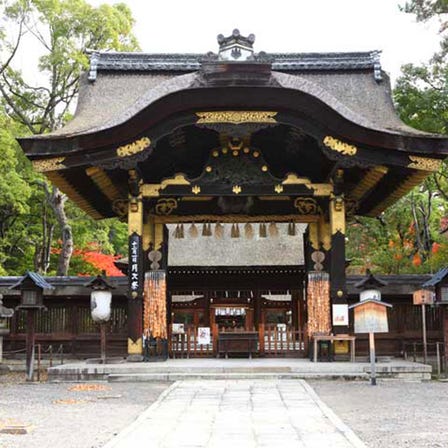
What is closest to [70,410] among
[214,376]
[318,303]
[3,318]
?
[214,376]

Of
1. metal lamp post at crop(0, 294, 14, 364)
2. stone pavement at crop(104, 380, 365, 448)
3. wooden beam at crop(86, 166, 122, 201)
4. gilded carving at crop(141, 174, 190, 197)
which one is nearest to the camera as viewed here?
stone pavement at crop(104, 380, 365, 448)

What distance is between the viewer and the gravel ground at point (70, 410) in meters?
6.04

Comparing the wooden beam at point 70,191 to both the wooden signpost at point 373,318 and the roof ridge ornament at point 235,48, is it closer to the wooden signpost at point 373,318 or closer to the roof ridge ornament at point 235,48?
the roof ridge ornament at point 235,48

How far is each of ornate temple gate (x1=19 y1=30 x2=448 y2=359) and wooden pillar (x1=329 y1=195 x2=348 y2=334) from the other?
2cm

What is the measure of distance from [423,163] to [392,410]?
20.3 ft

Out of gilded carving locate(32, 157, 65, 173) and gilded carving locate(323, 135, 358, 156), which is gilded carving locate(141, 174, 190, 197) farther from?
gilded carving locate(323, 135, 358, 156)

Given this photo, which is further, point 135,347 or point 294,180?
point 294,180

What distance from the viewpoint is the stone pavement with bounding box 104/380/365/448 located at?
18.4 ft

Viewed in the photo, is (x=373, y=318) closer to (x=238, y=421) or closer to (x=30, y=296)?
(x=238, y=421)

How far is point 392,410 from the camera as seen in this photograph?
25.7ft

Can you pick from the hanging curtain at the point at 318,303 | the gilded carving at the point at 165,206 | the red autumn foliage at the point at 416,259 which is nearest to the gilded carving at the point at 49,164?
the gilded carving at the point at 165,206

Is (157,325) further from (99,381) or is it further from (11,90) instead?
(11,90)

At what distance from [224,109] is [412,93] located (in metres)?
6.36

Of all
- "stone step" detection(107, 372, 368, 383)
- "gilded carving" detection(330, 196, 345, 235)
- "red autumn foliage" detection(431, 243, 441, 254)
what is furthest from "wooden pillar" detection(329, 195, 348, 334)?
"red autumn foliage" detection(431, 243, 441, 254)
